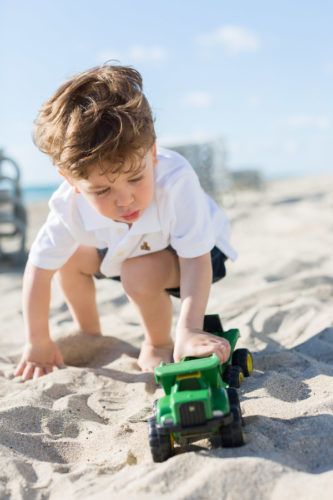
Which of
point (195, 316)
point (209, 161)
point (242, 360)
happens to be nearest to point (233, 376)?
point (242, 360)

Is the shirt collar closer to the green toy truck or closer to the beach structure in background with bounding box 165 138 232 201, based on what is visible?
the green toy truck

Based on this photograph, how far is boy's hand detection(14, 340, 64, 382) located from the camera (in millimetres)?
2219

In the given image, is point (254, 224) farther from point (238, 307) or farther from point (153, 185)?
point (153, 185)

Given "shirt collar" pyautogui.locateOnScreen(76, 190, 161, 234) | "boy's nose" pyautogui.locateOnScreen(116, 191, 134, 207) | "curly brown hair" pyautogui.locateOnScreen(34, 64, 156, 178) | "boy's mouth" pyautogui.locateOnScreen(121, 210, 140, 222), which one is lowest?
"shirt collar" pyautogui.locateOnScreen(76, 190, 161, 234)

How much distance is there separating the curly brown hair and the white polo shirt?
0.84 ft

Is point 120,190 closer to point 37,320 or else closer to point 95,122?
point 95,122

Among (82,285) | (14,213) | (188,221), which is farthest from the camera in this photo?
(14,213)

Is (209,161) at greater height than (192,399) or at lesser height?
lesser

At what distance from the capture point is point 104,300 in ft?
10.9

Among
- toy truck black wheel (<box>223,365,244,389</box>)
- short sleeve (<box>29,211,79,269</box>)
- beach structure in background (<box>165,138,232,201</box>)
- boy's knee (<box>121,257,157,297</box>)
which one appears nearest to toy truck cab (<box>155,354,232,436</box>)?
toy truck black wheel (<box>223,365,244,389</box>)

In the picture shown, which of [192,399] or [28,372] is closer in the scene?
[192,399]

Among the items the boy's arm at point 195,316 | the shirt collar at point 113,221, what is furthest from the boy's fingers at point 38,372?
the boy's arm at point 195,316

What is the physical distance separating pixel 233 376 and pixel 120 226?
30.1 inches

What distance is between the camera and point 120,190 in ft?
5.75
